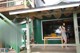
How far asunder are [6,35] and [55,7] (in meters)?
2.91

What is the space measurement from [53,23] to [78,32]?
392cm

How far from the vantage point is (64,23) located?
12.9 meters

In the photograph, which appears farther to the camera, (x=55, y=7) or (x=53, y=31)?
(x=53, y=31)

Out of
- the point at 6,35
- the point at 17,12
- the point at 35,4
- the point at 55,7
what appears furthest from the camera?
the point at 35,4

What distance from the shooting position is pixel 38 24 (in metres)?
13.7

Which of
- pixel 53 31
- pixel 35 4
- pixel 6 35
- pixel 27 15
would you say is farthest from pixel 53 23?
pixel 6 35

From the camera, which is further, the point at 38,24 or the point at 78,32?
the point at 38,24

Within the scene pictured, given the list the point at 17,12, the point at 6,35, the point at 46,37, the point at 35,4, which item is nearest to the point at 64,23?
the point at 46,37

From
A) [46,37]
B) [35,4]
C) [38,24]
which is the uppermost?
[35,4]

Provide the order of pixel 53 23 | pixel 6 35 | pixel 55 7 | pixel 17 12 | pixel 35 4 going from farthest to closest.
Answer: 1. pixel 53 23
2. pixel 35 4
3. pixel 17 12
4. pixel 55 7
5. pixel 6 35

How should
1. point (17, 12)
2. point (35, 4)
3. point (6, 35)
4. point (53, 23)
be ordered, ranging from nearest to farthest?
point (6, 35) < point (17, 12) < point (35, 4) < point (53, 23)

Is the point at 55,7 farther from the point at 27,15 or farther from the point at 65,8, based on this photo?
the point at 27,15

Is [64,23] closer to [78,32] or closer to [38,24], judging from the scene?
[38,24]

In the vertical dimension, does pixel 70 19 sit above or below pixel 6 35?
above
